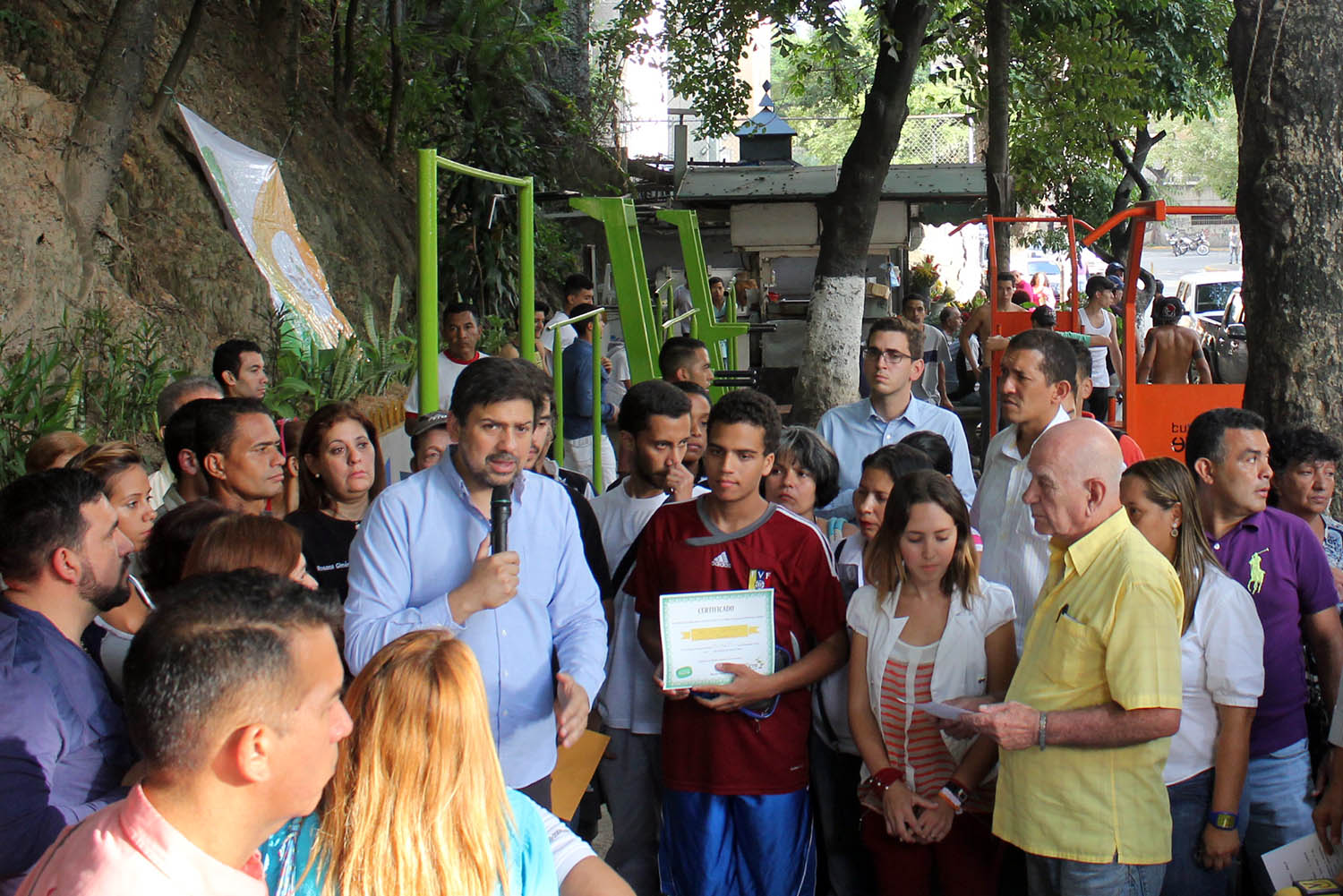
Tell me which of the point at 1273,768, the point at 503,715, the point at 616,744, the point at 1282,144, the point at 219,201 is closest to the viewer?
the point at 503,715

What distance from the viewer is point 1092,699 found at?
10.6ft

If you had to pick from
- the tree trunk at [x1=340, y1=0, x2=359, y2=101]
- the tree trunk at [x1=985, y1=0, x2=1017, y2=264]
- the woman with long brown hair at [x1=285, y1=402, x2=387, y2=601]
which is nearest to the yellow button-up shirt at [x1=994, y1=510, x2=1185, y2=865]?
the woman with long brown hair at [x1=285, y1=402, x2=387, y2=601]

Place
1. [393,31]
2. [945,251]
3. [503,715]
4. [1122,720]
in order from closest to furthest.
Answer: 1. [1122,720]
2. [503,715]
3. [393,31]
4. [945,251]

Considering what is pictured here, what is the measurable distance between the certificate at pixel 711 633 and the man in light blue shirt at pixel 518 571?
0.28m

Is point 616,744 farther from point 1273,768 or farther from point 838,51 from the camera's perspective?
point 838,51

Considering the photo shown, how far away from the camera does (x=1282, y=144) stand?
18.0ft

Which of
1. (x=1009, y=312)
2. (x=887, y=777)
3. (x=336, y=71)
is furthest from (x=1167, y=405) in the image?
(x=336, y=71)

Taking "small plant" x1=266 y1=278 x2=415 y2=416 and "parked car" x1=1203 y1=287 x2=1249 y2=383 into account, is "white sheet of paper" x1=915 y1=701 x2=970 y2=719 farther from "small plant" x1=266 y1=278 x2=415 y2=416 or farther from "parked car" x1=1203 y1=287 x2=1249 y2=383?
"parked car" x1=1203 y1=287 x2=1249 y2=383

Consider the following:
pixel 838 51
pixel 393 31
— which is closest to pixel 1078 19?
pixel 838 51

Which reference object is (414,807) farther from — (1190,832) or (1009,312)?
(1009,312)

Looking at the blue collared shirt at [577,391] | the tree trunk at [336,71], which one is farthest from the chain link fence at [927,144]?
the blue collared shirt at [577,391]

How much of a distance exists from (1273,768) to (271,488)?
11.5 feet

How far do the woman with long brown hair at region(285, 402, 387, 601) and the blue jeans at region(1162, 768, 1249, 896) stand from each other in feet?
9.28

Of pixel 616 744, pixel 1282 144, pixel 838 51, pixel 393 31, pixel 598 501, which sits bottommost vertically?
pixel 616 744
